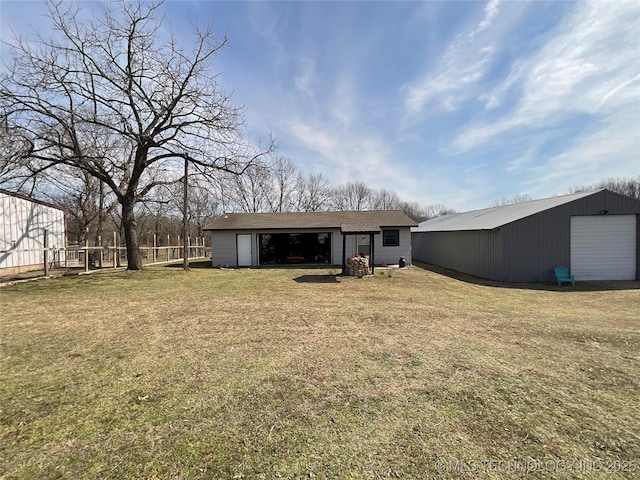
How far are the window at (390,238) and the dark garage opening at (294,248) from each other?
3.50 meters

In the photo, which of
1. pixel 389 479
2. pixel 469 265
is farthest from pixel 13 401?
pixel 469 265

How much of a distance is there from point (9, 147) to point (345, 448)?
16.3 meters

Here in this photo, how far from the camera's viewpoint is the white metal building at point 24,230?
14.0 metres

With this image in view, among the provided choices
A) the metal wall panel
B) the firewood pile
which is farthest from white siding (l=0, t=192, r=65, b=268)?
the metal wall panel

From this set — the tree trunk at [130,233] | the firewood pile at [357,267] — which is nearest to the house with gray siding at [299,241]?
the firewood pile at [357,267]

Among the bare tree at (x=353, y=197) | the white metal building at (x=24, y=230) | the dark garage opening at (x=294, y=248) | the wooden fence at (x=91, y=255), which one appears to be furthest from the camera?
the bare tree at (x=353, y=197)

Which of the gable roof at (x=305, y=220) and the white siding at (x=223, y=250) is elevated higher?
the gable roof at (x=305, y=220)

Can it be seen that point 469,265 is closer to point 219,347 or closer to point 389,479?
point 219,347

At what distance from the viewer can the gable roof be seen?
746 inches

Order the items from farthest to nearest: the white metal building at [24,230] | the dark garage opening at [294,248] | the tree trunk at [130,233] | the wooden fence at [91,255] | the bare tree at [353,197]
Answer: the bare tree at [353,197], the dark garage opening at [294,248], the wooden fence at [91,255], the tree trunk at [130,233], the white metal building at [24,230]

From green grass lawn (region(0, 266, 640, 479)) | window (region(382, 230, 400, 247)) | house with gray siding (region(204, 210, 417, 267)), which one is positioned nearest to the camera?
green grass lawn (region(0, 266, 640, 479))

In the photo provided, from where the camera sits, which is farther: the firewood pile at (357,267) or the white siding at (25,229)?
the firewood pile at (357,267)

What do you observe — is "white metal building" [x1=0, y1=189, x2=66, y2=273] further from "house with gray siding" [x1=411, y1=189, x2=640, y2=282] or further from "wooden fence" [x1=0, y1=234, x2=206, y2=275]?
"house with gray siding" [x1=411, y1=189, x2=640, y2=282]

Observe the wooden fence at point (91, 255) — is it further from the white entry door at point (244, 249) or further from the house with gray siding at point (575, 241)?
the house with gray siding at point (575, 241)
